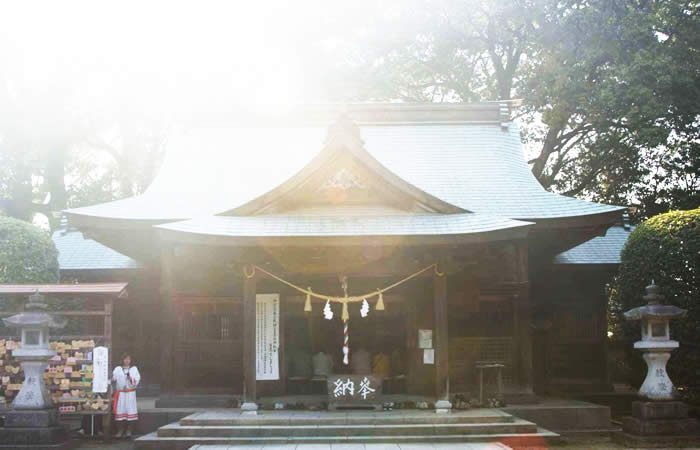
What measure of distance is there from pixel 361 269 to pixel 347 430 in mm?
3311

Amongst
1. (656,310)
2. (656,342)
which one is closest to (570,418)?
(656,342)

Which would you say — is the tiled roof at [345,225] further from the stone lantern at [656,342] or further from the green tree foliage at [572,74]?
the green tree foliage at [572,74]

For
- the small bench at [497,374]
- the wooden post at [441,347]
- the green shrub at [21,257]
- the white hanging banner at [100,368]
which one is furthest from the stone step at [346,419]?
the green shrub at [21,257]

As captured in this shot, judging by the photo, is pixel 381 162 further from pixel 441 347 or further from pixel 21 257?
pixel 21 257

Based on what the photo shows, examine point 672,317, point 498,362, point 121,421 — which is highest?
point 672,317

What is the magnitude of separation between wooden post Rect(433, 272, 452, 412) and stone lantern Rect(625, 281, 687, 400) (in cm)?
352

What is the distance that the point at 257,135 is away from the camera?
801 inches

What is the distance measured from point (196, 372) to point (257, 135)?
7673 mm

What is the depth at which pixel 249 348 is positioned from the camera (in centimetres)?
1335

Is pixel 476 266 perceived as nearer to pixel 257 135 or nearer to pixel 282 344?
pixel 282 344

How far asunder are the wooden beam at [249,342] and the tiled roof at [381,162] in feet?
9.02

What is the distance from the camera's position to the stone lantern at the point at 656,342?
43.2 ft

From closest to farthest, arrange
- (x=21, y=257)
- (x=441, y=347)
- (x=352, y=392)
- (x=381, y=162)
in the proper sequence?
(x=441, y=347), (x=352, y=392), (x=21, y=257), (x=381, y=162)

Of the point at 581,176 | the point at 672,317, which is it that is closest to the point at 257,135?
the point at 672,317
